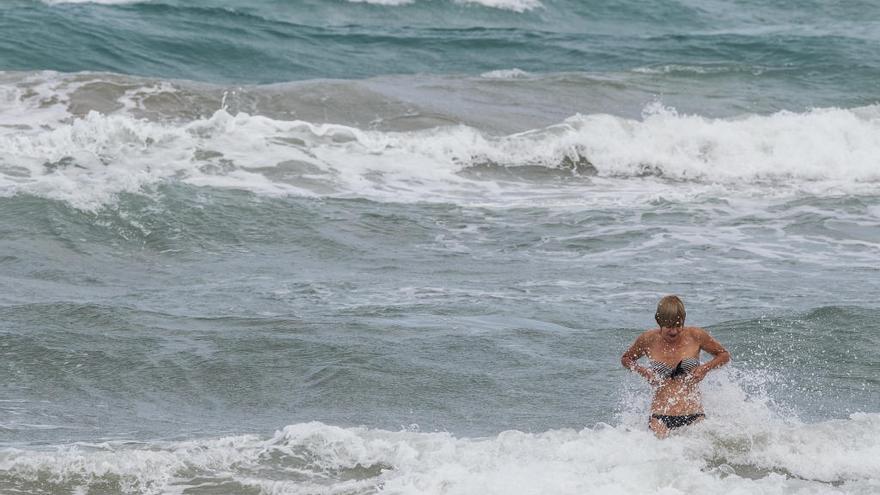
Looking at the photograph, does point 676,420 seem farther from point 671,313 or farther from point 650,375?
point 671,313

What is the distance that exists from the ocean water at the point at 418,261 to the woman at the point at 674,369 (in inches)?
5.9

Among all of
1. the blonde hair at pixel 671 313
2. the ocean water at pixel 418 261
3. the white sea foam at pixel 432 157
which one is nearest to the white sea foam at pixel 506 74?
the ocean water at pixel 418 261

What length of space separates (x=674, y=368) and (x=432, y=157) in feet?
30.6

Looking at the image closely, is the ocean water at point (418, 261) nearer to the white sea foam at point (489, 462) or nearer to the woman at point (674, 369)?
the white sea foam at point (489, 462)

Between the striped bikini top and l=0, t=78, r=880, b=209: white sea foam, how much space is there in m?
7.21

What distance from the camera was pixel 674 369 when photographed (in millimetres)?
7531

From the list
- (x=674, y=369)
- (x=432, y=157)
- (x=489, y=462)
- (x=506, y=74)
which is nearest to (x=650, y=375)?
(x=674, y=369)

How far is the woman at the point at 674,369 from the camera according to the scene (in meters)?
7.46

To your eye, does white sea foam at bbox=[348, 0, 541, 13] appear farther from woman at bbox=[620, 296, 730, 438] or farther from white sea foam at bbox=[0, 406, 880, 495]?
white sea foam at bbox=[0, 406, 880, 495]

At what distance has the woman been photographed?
746 centimetres

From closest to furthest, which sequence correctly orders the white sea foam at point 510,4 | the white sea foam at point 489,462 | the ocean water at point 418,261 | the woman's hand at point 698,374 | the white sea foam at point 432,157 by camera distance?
the white sea foam at point 489,462 < the ocean water at point 418,261 < the woman's hand at point 698,374 < the white sea foam at point 432,157 < the white sea foam at point 510,4

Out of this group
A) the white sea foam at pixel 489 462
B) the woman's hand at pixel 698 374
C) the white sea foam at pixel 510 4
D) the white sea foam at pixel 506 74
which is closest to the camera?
the white sea foam at pixel 489 462

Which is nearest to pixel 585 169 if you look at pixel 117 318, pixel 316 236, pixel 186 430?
pixel 316 236

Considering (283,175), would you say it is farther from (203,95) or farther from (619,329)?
(619,329)
